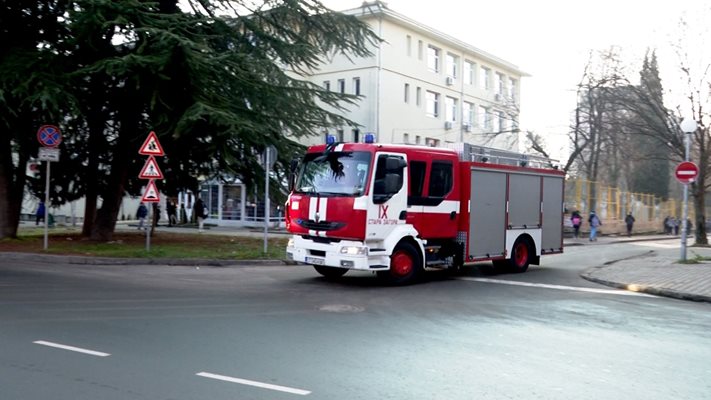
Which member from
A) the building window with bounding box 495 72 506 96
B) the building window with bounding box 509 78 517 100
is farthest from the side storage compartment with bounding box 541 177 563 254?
the building window with bounding box 509 78 517 100

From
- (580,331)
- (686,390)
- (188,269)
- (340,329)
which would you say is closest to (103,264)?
(188,269)

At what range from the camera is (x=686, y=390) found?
608 centimetres

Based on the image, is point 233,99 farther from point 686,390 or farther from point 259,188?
point 686,390

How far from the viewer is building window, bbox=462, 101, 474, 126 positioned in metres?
50.5

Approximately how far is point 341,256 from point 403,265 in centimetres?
143

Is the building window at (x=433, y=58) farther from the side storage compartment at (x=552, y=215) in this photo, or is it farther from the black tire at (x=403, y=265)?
the black tire at (x=403, y=265)

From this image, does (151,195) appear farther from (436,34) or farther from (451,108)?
(451,108)

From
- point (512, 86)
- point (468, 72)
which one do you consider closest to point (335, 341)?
point (468, 72)

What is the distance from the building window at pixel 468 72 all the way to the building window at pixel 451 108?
2.30m

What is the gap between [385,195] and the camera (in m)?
12.6

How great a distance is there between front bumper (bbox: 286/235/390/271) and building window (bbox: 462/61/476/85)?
39.6 meters

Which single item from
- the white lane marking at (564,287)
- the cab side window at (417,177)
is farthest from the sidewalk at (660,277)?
the cab side window at (417,177)

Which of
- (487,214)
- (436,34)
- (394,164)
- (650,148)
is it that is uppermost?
(436,34)

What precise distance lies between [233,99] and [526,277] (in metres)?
9.22
